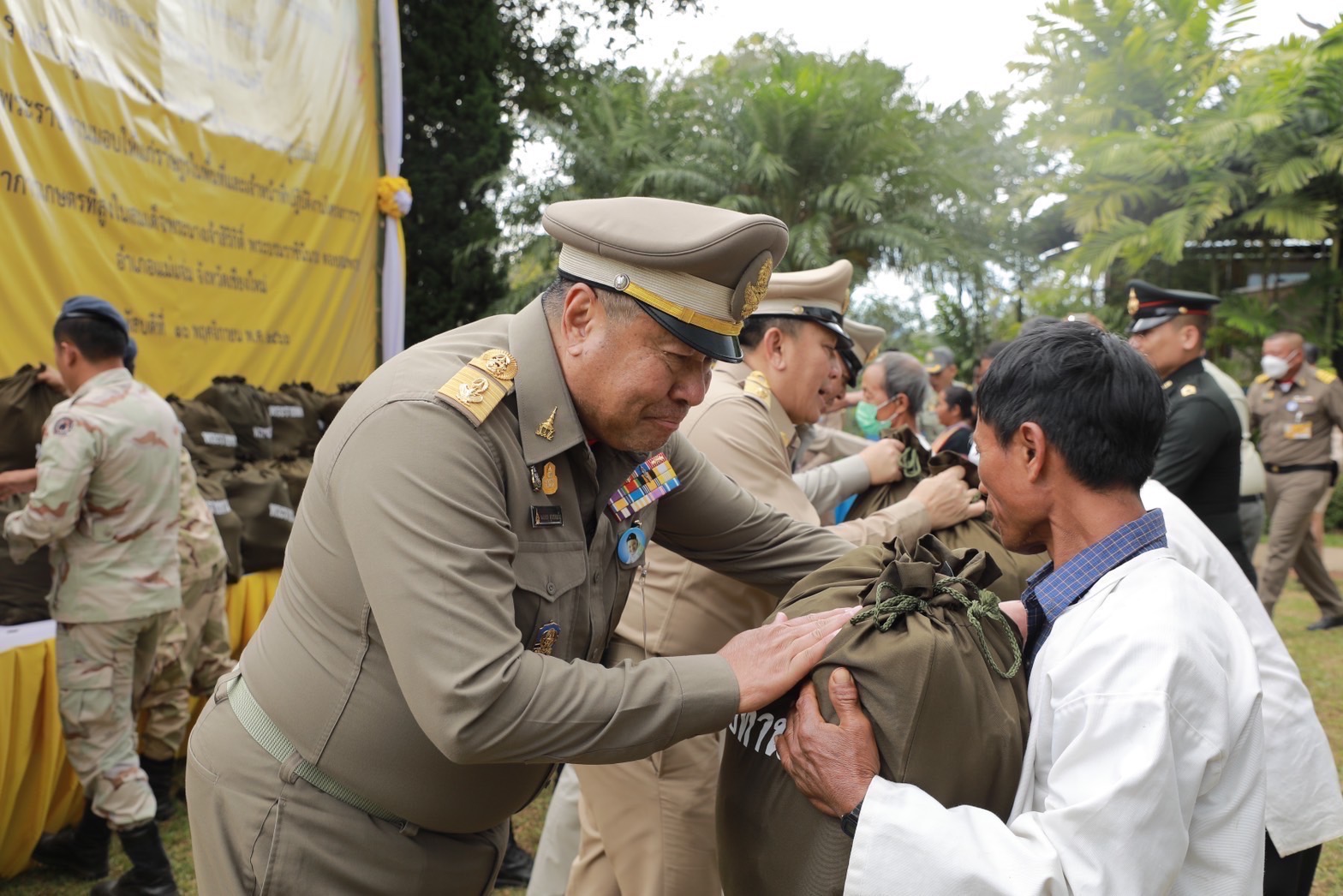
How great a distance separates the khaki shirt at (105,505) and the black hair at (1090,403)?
135 inches

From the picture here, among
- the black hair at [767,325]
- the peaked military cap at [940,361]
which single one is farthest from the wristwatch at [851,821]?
the peaked military cap at [940,361]

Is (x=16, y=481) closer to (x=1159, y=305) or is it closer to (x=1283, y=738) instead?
(x=1283, y=738)

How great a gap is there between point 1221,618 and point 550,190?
1139 cm

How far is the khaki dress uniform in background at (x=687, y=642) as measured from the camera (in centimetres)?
248

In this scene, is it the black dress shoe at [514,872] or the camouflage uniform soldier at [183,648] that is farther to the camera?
the camouflage uniform soldier at [183,648]

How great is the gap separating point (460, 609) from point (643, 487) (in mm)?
603

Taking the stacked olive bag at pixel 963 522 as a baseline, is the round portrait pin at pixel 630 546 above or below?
above

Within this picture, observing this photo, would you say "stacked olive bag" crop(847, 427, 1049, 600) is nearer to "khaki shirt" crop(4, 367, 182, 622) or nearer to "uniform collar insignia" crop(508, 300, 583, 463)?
"uniform collar insignia" crop(508, 300, 583, 463)

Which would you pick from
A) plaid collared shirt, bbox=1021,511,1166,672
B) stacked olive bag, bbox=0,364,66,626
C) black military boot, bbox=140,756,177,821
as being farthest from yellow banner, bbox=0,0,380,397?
plaid collared shirt, bbox=1021,511,1166,672

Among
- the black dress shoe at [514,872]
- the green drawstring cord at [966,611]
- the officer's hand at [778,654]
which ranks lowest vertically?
the black dress shoe at [514,872]

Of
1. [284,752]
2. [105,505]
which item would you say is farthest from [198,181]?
[284,752]

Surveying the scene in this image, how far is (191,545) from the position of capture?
174 inches

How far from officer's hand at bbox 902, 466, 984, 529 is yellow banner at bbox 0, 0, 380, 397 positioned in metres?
4.18

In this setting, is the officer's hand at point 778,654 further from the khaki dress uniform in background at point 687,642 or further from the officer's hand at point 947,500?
the officer's hand at point 947,500
